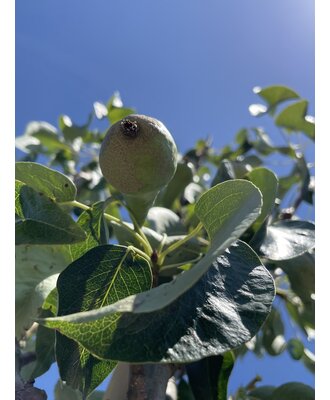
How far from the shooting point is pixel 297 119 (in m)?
1.29

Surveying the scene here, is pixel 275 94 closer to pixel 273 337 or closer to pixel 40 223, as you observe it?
pixel 273 337

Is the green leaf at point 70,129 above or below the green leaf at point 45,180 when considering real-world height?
below

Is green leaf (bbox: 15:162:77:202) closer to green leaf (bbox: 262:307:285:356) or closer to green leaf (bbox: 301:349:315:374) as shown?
green leaf (bbox: 262:307:285:356)

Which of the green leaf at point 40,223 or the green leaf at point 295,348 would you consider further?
the green leaf at point 295,348

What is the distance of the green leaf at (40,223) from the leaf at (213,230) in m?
0.19

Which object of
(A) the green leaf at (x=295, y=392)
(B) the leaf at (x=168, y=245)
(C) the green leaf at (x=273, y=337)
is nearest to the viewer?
(B) the leaf at (x=168, y=245)

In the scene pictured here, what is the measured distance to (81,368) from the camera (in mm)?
515

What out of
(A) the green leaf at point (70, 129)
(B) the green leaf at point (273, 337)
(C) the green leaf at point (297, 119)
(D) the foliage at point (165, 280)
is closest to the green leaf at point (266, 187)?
(D) the foliage at point (165, 280)

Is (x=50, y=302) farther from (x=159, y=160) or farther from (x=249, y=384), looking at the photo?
(x=249, y=384)

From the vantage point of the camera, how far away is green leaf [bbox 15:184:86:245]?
23.7 inches

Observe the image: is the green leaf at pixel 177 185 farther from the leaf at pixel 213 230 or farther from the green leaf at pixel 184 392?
the leaf at pixel 213 230

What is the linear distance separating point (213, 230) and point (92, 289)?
159 mm

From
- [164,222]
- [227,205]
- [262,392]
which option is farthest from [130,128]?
[262,392]

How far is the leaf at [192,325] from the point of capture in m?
0.38
